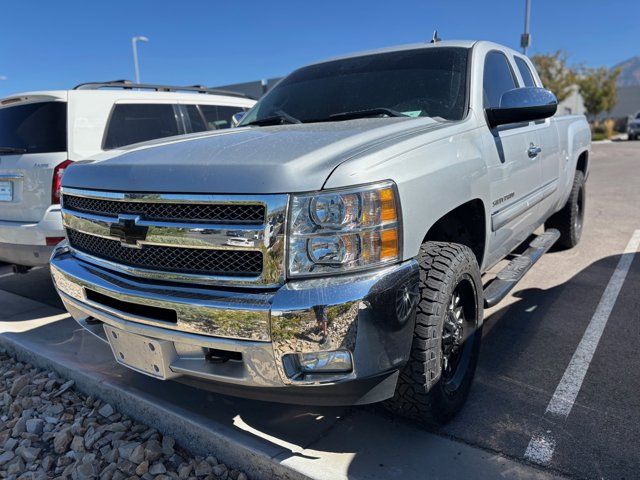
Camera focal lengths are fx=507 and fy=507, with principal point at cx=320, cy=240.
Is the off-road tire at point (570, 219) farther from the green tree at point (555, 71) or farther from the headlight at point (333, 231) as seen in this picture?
the green tree at point (555, 71)

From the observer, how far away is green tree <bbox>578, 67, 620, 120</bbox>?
→ 128 ft

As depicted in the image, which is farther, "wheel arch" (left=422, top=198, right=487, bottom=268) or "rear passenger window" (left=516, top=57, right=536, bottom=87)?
"rear passenger window" (left=516, top=57, right=536, bottom=87)

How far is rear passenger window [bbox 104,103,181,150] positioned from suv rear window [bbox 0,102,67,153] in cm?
41

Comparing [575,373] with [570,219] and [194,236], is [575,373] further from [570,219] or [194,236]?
[570,219]

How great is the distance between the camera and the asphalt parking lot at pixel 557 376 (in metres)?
2.29

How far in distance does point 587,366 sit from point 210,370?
229cm

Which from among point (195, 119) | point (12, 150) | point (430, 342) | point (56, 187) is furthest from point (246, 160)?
point (195, 119)

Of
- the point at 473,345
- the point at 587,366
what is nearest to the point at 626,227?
the point at 587,366

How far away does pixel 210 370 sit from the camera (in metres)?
2.04

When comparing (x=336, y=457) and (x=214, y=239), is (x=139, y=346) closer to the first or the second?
(x=214, y=239)

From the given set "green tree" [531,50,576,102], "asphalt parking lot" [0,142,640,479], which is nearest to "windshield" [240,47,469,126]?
"asphalt parking lot" [0,142,640,479]

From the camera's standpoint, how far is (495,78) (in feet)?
11.5

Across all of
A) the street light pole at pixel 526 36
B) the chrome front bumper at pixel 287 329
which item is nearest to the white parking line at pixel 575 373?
the chrome front bumper at pixel 287 329

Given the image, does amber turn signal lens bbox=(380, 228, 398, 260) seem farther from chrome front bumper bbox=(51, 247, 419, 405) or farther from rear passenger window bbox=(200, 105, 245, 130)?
rear passenger window bbox=(200, 105, 245, 130)
